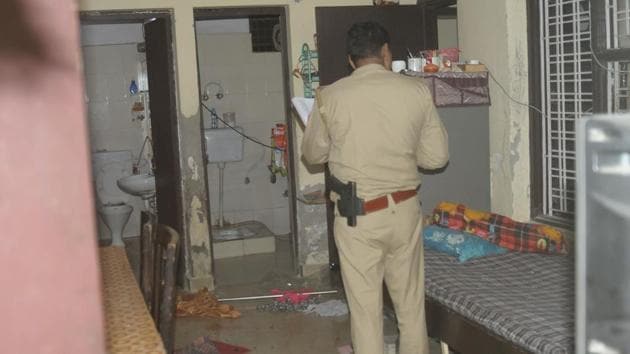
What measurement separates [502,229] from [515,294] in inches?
33.8

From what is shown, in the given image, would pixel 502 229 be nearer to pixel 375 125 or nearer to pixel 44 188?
pixel 375 125

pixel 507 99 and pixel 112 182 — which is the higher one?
pixel 507 99

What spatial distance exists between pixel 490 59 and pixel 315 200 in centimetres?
171

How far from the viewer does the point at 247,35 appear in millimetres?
7078

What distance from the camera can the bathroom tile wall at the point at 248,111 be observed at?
7051 millimetres

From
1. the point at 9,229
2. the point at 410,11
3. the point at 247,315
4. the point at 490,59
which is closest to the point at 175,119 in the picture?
the point at 247,315

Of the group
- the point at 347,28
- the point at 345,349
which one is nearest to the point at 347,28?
the point at 347,28

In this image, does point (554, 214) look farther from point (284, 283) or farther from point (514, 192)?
point (284, 283)

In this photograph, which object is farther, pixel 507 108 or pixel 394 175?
pixel 507 108

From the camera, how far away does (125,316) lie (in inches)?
94.2

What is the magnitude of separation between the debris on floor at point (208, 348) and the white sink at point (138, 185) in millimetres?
2849

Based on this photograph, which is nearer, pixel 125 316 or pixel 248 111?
pixel 125 316

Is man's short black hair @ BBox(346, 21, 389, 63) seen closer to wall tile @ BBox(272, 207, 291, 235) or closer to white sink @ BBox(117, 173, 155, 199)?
white sink @ BBox(117, 173, 155, 199)

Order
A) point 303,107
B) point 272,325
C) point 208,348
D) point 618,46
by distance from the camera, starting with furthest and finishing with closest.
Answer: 1. point 272,325
2. point 208,348
3. point 303,107
4. point 618,46
